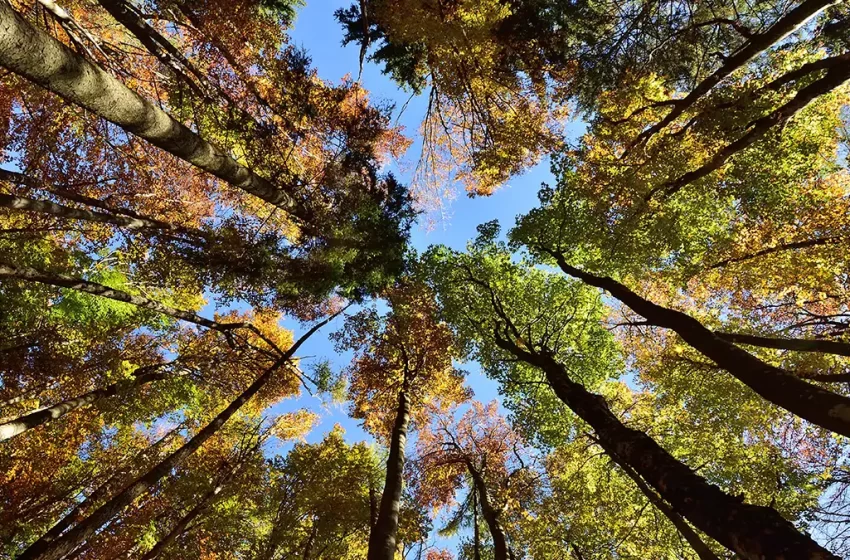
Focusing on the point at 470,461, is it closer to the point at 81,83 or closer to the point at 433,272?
the point at 433,272

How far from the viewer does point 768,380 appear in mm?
4664

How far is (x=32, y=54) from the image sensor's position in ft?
12.3

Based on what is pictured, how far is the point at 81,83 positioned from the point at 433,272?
28.3ft

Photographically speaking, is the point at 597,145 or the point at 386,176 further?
the point at 386,176

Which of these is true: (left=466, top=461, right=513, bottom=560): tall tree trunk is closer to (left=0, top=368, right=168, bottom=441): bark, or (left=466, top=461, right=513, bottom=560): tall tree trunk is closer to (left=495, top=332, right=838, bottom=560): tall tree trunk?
(left=495, top=332, right=838, bottom=560): tall tree trunk

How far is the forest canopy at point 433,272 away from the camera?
836 centimetres

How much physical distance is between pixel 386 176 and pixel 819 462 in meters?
12.7

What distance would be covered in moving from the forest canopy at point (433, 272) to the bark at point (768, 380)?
13 centimetres

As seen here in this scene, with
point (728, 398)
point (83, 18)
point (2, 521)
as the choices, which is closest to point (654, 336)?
point (728, 398)

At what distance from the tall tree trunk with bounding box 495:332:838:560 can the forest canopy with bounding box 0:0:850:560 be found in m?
0.21

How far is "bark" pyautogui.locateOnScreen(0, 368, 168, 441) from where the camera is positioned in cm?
717

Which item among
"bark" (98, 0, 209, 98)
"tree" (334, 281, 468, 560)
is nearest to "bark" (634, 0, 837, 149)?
"tree" (334, 281, 468, 560)

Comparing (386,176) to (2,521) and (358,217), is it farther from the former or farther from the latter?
(2,521)

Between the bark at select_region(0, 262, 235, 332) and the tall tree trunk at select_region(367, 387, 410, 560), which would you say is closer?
the bark at select_region(0, 262, 235, 332)
